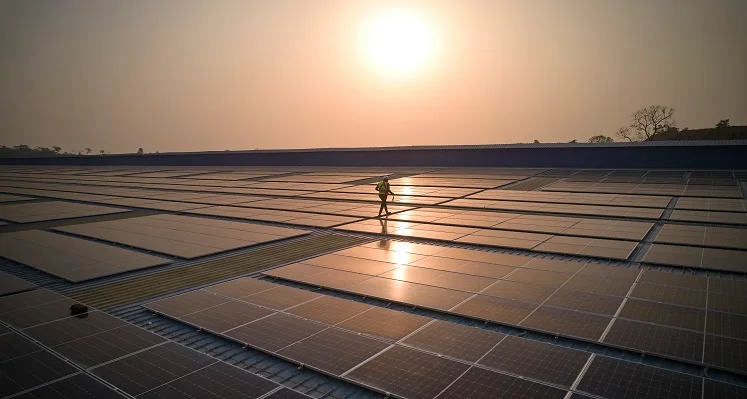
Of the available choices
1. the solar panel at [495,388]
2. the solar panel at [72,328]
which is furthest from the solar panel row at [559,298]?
the solar panel at [72,328]

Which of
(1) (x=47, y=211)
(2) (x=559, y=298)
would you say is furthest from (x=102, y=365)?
(1) (x=47, y=211)

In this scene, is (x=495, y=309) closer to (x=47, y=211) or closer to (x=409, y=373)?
(x=409, y=373)

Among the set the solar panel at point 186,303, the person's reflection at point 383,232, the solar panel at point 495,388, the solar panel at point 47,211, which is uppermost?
the solar panel at point 47,211

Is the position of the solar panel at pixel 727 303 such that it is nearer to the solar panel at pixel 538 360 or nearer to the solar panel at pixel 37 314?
the solar panel at pixel 538 360

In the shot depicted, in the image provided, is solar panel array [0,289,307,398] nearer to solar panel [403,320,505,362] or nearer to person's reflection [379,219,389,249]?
solar panel [403,320,505,362]

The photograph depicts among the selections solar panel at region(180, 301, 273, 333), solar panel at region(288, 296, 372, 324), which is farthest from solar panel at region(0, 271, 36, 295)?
solar panel at region(288, 296, 372, 324)
